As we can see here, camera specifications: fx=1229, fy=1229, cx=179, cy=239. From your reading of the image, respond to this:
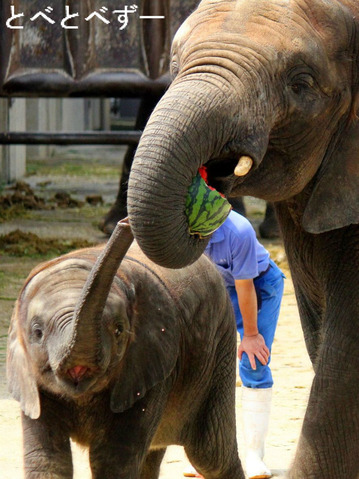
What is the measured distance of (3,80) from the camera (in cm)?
808

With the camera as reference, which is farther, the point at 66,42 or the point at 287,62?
the point at 66,42

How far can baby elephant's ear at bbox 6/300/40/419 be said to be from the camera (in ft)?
11.6

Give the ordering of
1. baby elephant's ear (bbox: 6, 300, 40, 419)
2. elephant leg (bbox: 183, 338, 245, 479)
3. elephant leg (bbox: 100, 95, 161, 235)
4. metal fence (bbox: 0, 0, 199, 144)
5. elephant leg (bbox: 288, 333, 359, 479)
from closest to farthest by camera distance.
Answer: elephant leg (bbox: 288, 333, 359, 479)
baby elephant's ear (bbox: 6, 300, 40, 419)
elephant leg (bbox: 183, 338, 245, 479)
metal fence (bbox: 0, 0, 199, 144)
elephant leg (bbox: 100, 95, 161, 235)

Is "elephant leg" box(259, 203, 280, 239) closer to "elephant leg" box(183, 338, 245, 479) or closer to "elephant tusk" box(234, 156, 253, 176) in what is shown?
"elephant leg" box(183, 338, 245, 479)

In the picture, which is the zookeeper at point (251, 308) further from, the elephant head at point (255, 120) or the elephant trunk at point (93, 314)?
the elephant head at point (255, 120)

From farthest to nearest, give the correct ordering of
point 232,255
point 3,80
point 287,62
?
1. point 3,80
2. point 232,255
3. point 287,62

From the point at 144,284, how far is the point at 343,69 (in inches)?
42.5

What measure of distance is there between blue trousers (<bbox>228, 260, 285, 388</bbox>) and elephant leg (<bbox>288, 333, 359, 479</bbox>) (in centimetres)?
140

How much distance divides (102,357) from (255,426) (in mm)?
1336

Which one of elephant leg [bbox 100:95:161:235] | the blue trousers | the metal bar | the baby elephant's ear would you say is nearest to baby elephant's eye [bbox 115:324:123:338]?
the baby elephant's ear

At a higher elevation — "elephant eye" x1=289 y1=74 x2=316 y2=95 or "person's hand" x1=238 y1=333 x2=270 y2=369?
"elephant eye" x1=289 y1=74 x2=316 y2=95

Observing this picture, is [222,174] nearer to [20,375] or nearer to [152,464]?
[20,375]

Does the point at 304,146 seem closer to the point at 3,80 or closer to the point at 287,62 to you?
the point at 287,62

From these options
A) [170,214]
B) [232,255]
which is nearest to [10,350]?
[232,255]
